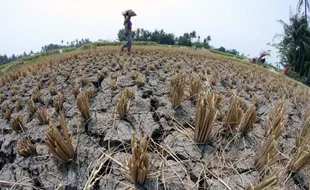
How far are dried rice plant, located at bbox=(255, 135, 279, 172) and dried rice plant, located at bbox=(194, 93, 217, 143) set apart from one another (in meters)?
0.49

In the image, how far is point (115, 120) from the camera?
124 inches

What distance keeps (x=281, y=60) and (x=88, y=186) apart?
33306 mm

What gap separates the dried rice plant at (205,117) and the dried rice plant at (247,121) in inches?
16.8

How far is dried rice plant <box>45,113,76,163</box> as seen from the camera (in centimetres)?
238

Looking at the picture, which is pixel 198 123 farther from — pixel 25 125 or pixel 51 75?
pixel 51 75

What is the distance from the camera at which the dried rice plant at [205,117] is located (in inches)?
92.1

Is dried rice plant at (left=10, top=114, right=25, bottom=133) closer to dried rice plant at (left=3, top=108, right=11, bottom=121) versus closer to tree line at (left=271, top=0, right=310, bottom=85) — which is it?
dried rice plant at (left=3, top=108, right=11, bottom=121)

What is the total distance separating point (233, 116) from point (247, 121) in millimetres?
154

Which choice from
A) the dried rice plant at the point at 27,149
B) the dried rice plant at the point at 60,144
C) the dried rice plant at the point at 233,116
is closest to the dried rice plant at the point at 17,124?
the dried rice plant at the point at 27,149

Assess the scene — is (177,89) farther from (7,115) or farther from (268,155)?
(7,115)

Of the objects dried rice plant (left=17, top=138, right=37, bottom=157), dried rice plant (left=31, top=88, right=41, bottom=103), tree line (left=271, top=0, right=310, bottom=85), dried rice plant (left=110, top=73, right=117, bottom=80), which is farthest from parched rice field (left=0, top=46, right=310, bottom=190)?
tree line (left=271, top=0, right=310, bottom=85)

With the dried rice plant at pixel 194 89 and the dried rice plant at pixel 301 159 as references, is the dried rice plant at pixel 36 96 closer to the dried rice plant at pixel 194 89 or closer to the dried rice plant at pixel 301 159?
the dried rice plant at pixel 194 89

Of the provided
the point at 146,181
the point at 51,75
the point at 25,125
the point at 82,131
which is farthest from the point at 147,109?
the point at 51,75

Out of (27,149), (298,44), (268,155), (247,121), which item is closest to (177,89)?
(247,121)
